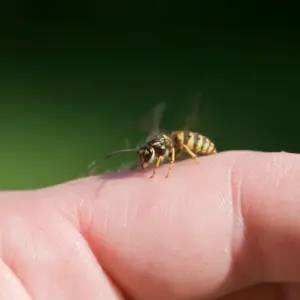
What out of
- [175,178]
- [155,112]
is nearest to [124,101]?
[155,112]

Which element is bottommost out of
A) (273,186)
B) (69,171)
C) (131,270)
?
(69,171)

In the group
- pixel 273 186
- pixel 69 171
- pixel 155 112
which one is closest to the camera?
pixel 273 186

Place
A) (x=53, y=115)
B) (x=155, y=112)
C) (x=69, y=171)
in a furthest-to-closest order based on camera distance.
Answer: (x=53, y=115)
(x=69, y=171)
(x=155, y=112)

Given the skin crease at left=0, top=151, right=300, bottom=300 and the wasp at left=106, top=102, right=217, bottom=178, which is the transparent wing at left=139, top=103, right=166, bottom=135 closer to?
the wasp at left=106, top=102, right=217, bottom=178

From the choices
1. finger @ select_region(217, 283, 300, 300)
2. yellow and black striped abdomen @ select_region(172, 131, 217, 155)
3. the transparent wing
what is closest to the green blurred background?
the transparent wing

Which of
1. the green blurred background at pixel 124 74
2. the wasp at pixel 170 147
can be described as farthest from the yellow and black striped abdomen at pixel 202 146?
the green blurred background at pixel 124 74

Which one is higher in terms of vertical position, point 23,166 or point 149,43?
point 149,43

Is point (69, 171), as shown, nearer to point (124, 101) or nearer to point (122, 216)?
point (124, 101)
